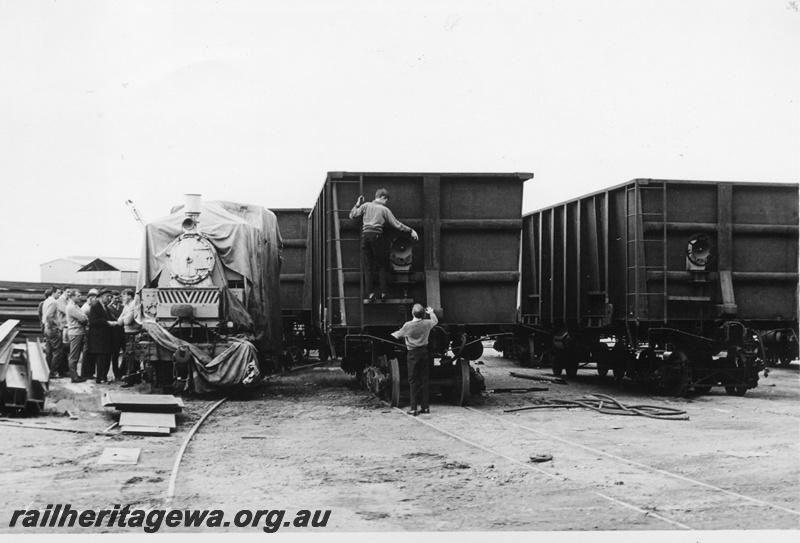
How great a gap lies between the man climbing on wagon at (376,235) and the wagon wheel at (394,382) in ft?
3.59

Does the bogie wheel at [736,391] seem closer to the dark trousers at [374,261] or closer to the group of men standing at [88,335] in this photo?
the dark trousers at [374,261]

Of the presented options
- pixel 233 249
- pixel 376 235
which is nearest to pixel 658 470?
pixel 376 235

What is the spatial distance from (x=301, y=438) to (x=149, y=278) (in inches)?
232

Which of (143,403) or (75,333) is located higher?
(75,333)

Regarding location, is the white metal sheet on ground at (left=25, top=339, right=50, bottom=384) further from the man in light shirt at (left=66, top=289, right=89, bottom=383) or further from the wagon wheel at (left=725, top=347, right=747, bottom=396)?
the wagon wheel at (left=725, top=347, right=747, bottom=396)

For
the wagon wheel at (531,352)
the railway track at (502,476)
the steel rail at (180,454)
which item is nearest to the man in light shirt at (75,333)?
the steel rail at (180,454)

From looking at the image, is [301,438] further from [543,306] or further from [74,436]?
[543,306]

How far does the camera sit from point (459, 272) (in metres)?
13.1

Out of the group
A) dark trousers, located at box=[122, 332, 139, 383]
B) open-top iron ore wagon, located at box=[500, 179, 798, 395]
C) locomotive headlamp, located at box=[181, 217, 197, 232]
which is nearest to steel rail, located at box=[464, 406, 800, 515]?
open-top iron ore wagon, located at box=[500, 179, 798, 395]

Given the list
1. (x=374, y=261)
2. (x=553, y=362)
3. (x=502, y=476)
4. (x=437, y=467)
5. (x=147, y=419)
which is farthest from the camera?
(x=553, y=362)

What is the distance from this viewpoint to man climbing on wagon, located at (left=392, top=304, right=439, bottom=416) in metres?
12.1

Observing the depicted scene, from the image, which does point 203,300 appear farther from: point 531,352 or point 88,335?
point 531,352

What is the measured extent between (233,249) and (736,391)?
9.05m

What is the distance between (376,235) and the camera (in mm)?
12336
